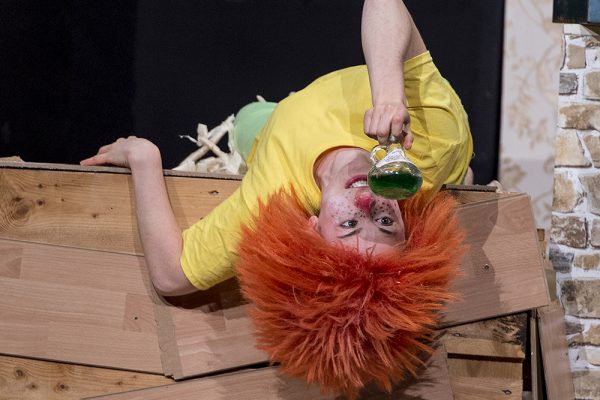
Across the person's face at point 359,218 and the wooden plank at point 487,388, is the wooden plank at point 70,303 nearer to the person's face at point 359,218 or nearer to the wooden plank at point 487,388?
the person's face at point 359,218

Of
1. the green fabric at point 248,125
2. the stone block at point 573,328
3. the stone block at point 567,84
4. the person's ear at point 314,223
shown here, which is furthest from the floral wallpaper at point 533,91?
the person's ear at point 314,223

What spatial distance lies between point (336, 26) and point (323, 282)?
126 centimetres

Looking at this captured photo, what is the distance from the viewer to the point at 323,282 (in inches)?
54.1

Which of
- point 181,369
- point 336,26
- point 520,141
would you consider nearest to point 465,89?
point 520,141

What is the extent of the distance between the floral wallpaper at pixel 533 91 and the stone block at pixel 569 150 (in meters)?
0.02

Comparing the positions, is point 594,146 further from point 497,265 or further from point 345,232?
point 345,232

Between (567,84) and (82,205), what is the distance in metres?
1.40

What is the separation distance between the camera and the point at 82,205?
1794 mm

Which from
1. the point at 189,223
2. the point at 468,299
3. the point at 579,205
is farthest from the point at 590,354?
the point at 189,223

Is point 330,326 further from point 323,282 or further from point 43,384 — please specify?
point 43,384

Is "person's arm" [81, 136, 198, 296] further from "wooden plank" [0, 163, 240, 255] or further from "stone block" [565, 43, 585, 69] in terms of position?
"stone block" [565, 43, 585, 69]

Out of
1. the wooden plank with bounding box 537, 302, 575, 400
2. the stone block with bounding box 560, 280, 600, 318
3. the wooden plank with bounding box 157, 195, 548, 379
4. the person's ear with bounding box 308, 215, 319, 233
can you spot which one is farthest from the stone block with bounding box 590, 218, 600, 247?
the person's ear with bounding box 308, 215, 319, 233

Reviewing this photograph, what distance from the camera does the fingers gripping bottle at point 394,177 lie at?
1.28 m

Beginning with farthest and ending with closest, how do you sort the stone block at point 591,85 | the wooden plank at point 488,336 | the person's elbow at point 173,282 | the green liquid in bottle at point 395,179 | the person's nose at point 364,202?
the stone block at point 591,85 < the wooden plank at point 488,336 < the person's elbow at point 173,282 < the person's nose at point 364,202 < the green liquid in bottle at point 395,179
